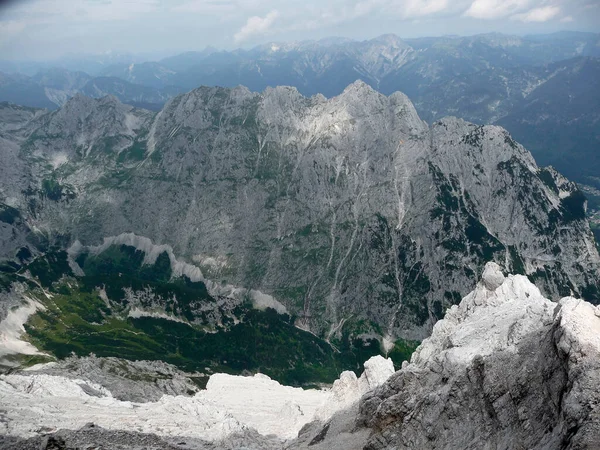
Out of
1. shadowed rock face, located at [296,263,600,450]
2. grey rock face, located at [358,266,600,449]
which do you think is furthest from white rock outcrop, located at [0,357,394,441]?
grey rock face, located at [358,266,600,449]

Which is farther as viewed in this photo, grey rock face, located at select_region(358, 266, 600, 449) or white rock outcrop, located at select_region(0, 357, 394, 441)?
white rock outcrop, located at select_region(0, 357, 394, 441)

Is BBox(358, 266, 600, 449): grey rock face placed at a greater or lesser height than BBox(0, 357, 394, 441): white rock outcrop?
greater

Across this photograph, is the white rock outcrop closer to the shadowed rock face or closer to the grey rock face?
the shadowed rock face

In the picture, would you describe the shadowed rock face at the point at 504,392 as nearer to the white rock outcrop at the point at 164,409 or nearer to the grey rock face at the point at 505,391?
the grey rock face at the point at 505,391

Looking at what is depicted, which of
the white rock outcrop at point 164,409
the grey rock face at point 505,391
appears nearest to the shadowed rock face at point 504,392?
the grey rock face at point 505,391

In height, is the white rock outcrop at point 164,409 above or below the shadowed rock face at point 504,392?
below

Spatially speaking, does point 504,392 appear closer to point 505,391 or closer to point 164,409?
point 505,391

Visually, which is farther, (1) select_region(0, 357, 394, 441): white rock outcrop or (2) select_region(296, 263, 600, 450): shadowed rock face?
(1) select_region(0, 357, 394, 441): white rock outcrop

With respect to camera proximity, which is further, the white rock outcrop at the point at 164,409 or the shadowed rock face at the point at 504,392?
the white rock outcrop at the point at 164,409

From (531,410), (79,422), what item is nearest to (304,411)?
(79,422)

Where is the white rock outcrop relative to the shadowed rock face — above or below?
below
